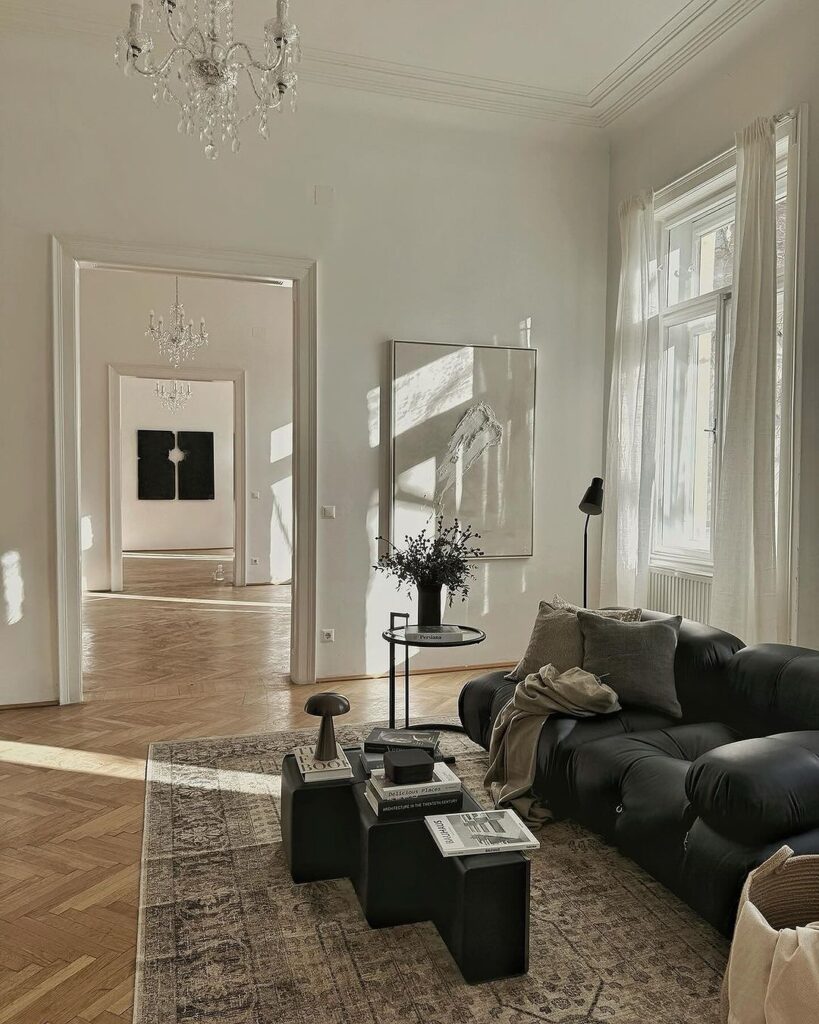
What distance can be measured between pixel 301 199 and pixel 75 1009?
457 cm

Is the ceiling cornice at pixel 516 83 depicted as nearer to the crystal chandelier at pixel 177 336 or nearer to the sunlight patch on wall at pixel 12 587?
the sunlight patch on wall at pixel 12 587

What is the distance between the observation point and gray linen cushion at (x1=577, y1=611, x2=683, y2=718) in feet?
11.1

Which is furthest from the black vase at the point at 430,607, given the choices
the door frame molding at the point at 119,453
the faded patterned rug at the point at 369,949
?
the door frame molding at the point at 119,453

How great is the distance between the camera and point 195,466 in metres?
13.9

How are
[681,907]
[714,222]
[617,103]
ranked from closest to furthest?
[681,907], [714,222], [617,103]

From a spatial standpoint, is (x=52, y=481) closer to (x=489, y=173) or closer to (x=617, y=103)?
(x=489, y=173)

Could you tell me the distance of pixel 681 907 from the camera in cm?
261

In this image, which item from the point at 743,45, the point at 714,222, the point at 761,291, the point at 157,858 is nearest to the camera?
the point at 157,858

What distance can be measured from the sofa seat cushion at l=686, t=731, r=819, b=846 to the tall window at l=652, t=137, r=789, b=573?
9.13 ft

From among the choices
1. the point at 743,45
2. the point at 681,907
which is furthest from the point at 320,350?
the point at 681,907

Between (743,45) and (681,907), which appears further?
(743,45)

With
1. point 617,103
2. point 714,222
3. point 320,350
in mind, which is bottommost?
point 320,350

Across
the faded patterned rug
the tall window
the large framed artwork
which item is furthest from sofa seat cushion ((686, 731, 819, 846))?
the large framed artwork

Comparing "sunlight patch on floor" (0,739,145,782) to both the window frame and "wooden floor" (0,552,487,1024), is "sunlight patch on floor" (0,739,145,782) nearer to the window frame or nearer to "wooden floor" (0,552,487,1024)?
"wooden floor" (0,552,487,1024)
